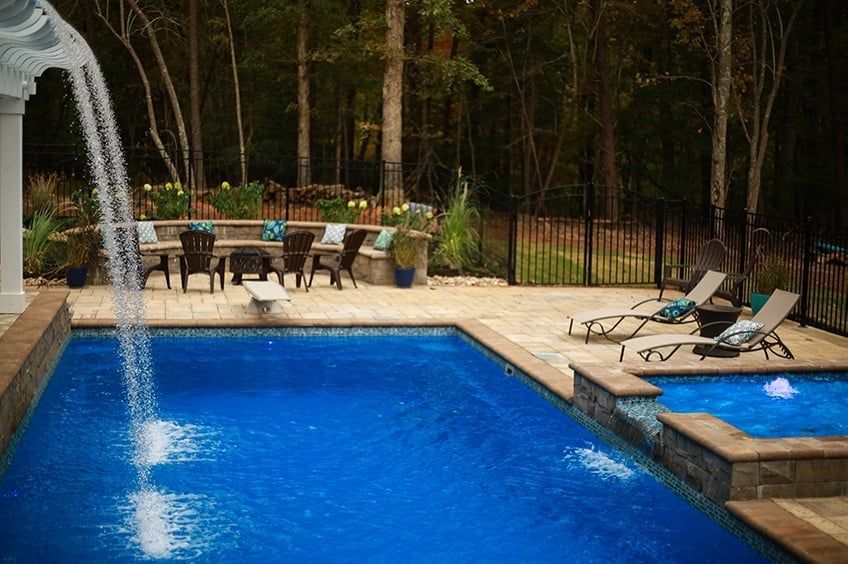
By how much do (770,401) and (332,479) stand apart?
12.8ft

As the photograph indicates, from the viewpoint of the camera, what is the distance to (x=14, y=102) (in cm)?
1082

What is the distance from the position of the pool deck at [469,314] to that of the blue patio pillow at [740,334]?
199 millimetres

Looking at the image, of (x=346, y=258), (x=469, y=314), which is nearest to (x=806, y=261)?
(x=469, y=314)

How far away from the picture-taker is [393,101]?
19969 millimetres

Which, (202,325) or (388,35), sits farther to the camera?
(388,35)

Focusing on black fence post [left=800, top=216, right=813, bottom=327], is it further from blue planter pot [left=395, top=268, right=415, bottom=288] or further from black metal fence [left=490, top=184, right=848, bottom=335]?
blue planter pot [left=395, top=268, right=415, bottom=288]

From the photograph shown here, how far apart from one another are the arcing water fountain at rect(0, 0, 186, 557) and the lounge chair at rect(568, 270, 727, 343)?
4636 millimetres

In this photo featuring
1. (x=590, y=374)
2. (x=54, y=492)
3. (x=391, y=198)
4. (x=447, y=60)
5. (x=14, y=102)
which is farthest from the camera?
(x=447, y=60)

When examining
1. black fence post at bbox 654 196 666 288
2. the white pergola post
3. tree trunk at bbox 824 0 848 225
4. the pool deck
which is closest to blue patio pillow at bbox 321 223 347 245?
→ the pool deck

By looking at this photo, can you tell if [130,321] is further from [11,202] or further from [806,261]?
[806,261]

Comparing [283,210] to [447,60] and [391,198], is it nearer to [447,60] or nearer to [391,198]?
[391,198]

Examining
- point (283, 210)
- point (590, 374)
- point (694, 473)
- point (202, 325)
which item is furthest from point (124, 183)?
point (694, 473)

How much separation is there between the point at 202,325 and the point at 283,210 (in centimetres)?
955

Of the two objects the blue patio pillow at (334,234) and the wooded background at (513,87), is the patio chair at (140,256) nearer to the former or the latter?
the blue patio pillow at (334,234)
